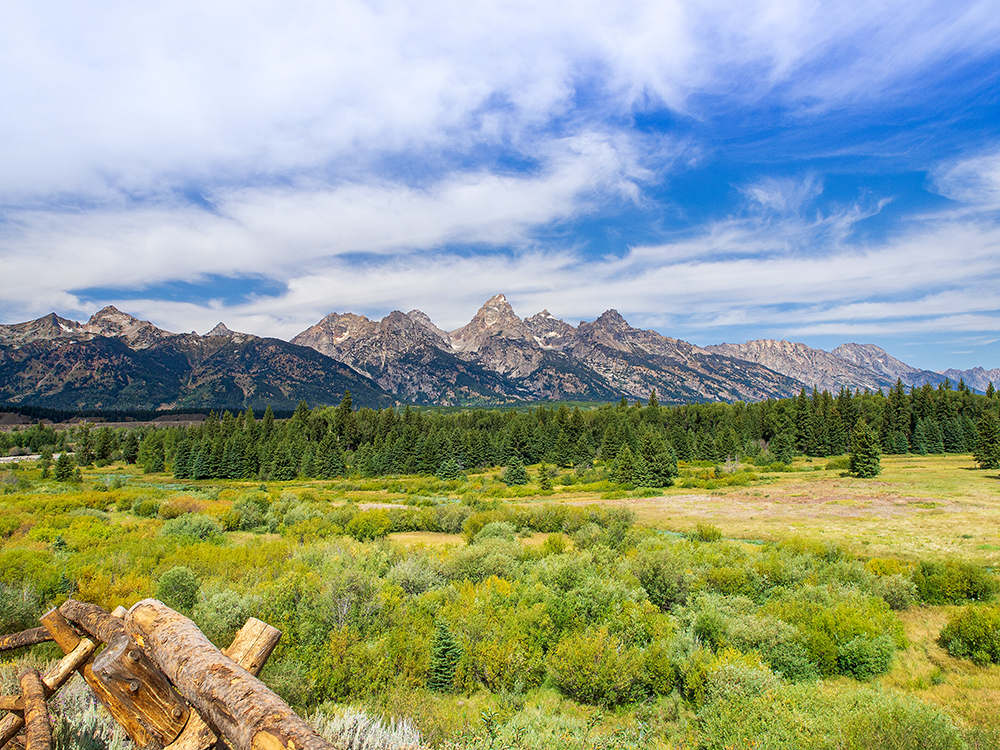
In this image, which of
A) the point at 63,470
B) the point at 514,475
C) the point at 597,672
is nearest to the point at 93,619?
the point at 597,672

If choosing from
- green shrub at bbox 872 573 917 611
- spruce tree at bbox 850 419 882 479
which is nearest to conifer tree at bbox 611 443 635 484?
spruce tree at bbox 850 419 882 479

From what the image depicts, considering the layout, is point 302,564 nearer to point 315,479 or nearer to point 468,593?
point 468,593

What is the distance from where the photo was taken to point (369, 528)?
29.7 meters

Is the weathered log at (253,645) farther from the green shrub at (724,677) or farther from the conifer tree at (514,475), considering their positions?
the conifer tree at (514,475)

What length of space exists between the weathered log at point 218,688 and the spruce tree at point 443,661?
9135mm

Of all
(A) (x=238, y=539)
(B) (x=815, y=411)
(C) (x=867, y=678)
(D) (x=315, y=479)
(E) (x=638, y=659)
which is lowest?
(D) (x=315, y=479)

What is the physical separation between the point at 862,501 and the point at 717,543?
27.4m

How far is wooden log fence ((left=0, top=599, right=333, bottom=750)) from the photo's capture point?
219cm

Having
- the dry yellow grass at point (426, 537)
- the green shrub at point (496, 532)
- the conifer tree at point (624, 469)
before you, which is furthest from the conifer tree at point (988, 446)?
the dry yellow grass at point (426, 537)

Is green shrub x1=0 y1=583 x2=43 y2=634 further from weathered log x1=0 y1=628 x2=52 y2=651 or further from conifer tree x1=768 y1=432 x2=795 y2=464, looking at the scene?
conifer tree x1=768 y1=432 x2=795 y2=464

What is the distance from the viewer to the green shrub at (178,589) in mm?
12211

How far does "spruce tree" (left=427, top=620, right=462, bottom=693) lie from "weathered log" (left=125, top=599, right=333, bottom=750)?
360 inches

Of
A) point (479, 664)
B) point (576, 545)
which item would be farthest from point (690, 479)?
point (479, 664)

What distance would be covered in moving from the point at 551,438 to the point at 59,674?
97.6 metres
